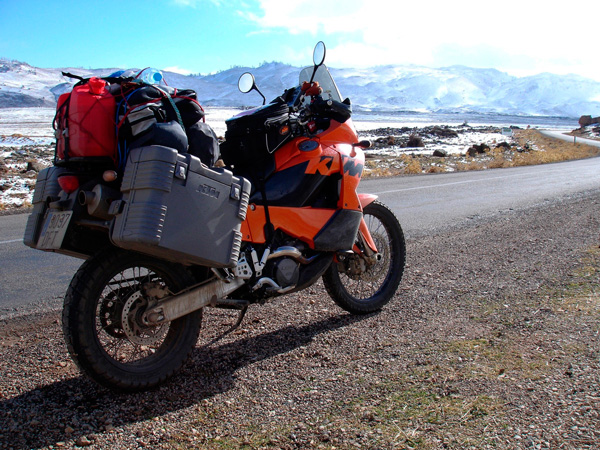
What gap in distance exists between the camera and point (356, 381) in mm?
3326

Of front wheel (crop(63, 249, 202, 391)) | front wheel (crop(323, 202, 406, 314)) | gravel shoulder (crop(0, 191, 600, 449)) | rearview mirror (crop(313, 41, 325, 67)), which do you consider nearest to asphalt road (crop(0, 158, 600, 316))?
gravel shoulder (crop(0, 191, 600, 449))

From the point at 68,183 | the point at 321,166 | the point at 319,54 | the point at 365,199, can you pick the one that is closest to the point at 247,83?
the point at 319,54

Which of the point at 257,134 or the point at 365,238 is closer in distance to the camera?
the point at 257,134

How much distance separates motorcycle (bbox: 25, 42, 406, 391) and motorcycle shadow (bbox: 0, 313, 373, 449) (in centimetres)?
12

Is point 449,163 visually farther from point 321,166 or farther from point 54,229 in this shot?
point 54,229

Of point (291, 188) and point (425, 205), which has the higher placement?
point (291, 188)

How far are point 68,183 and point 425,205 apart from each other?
338 inches

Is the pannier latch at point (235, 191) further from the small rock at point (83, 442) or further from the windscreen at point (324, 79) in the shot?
the windscreen at point (324, 79)

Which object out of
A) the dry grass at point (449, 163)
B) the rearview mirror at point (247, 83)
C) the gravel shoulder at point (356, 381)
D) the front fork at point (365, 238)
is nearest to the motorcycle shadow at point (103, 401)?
the gravel shoulder at point (356, 381)

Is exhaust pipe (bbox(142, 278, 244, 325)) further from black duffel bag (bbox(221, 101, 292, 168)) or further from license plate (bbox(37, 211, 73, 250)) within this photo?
black duffel bag (bbox(221, 101, 292, 168))

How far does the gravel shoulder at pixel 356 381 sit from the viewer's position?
8.96 ft

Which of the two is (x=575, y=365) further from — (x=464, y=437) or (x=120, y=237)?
(x=120, y=237)

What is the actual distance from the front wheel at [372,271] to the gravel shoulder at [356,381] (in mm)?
145

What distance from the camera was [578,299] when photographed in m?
4.75
